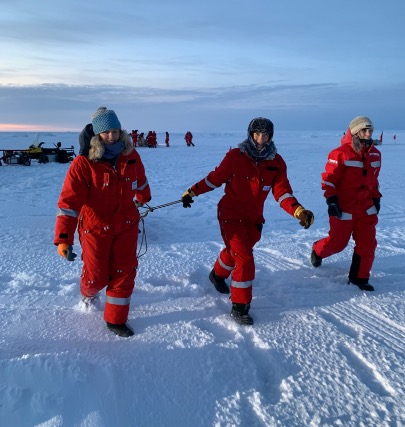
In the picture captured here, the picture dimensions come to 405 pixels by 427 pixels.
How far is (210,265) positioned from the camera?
4.64m

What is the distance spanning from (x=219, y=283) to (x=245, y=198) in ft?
3.02

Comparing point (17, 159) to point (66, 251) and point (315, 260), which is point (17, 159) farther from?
point (66, 251)

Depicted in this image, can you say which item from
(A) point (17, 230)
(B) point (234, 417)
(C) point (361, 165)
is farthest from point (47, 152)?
(B) point (234, 417)

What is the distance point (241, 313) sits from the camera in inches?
133

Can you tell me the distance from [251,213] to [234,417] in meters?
1.79

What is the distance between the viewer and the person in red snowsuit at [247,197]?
3.42 metres

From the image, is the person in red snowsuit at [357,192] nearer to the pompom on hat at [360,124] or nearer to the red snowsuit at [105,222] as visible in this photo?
the pompom on hat at [360,124]

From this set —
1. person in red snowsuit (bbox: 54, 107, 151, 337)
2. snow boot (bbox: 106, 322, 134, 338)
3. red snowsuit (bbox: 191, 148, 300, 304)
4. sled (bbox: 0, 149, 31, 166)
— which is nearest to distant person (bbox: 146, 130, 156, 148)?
sled (bbox: 0, 149, 31, 166)

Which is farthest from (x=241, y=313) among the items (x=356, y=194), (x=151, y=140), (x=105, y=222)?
(x=151, y=140)

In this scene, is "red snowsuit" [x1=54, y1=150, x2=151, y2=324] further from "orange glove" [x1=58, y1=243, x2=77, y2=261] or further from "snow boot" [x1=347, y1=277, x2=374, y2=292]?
"snow boot" [x1=347, y1=277, x2=374, y2=292]

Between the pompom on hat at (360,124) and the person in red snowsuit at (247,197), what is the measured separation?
3.30 feet

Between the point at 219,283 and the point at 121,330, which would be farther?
the point at 219,283

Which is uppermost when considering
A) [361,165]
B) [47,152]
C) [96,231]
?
[361,165]

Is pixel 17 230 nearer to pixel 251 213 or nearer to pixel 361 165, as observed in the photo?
pixel 251 213
